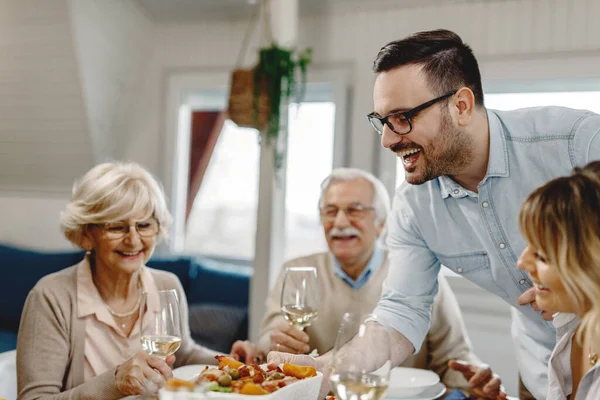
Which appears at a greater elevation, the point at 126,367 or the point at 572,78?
the point at 572,78

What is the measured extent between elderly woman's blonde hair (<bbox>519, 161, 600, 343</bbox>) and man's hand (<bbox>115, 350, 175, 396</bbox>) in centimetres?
79

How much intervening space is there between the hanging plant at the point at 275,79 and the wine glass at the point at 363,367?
2422mm

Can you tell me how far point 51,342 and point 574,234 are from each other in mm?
1309

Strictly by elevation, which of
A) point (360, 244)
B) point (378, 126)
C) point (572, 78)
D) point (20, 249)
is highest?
point (572, 78)

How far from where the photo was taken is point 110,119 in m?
4.24

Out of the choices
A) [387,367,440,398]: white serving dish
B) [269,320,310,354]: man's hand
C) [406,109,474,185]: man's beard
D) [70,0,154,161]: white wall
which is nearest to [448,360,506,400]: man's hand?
[387,367,440,398]: white serving dish

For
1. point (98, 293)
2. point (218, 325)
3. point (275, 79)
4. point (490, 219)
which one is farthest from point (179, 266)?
point (490, 219)

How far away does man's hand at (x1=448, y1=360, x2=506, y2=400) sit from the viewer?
5.55ft

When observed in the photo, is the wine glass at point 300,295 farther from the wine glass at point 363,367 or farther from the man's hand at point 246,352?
the wine glass at point 363,367

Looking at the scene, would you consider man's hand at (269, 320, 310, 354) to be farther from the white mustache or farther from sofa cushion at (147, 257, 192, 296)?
sofa cushion at (147, 257, 192, 296)

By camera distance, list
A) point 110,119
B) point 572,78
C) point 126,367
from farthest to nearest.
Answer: point 110,119 < point 572,78 < point 126,367

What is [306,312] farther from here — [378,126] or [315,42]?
[315,42]

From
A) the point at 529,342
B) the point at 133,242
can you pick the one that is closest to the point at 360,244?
the point at 529,342

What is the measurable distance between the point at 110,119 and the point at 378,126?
2925 mm
